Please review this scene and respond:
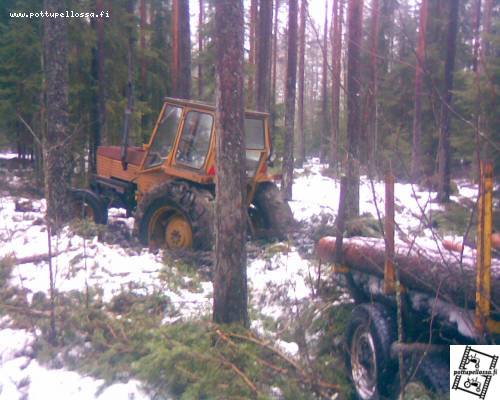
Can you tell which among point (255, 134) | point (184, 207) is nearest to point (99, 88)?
point (255, 134)

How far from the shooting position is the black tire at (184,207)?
10188 mm

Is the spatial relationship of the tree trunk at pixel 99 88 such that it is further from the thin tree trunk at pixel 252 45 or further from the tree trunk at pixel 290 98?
the tree trunk at pixel 290 98

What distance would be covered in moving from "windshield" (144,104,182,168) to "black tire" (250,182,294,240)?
178 centimetres

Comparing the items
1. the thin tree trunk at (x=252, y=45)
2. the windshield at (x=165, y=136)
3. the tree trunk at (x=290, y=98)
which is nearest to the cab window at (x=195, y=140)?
the windshield at (x=165, y=136)

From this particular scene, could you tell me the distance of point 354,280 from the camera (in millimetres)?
5840

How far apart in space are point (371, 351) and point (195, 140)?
20.9 feet

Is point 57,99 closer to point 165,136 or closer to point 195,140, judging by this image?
point 165,136

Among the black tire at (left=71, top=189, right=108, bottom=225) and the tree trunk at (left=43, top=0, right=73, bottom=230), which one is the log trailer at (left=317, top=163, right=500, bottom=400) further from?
the black tire at (left=71, top=189, right=108, bottom=225)

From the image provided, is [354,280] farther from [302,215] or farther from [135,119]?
[135,119]

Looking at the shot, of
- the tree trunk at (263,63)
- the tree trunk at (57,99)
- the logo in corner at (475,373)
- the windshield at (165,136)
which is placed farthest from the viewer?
the tree trunk at (263,63)

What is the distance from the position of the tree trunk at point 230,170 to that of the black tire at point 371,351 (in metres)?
1.35

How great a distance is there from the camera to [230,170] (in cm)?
623

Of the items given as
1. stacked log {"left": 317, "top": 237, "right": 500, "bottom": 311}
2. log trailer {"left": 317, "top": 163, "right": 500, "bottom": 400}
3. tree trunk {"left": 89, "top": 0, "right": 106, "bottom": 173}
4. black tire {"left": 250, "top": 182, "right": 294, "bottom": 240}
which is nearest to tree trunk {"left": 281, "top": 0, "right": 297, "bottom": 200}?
tree trunk {"left": 89, "top": 0, "right": 106, "bottom": 173}

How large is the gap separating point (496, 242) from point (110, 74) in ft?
66.1
